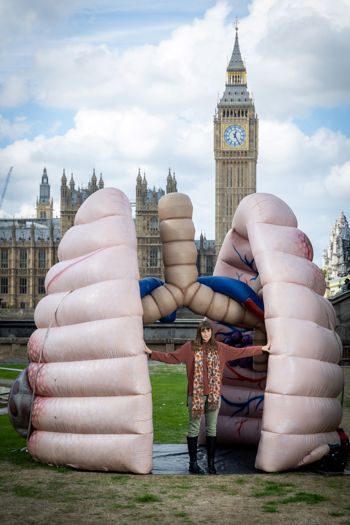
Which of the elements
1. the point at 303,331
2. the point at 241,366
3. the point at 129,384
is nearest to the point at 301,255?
the point at 303,331

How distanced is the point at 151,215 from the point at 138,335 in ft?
300

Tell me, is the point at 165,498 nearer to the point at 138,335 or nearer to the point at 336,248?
the point at 138,335

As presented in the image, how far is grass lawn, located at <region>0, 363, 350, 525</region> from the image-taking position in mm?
7320

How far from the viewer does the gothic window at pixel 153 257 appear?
9906 centimetres

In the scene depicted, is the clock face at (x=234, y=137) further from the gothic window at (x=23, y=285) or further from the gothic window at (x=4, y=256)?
the gothic window at (x=23, y=285)

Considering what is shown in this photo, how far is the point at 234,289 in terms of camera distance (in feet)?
33.9

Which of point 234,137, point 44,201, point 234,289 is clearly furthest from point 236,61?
point 234,289

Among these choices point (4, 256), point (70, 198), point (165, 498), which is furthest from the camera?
point (70, 198)

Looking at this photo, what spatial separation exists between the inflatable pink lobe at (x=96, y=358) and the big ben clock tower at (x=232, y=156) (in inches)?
3870

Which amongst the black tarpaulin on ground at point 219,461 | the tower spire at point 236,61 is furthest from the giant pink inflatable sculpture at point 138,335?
the tower spire at point 236,61

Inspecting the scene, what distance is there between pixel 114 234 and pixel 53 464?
267 centimetres

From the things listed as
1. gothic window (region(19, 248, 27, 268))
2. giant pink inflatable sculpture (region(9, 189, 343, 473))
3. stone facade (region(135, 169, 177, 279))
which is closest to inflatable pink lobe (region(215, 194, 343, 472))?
giant pink inflatable sculpture (region(9, 189, 343, 473))

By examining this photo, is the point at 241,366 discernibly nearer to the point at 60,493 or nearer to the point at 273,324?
Answer: the point at 273,324

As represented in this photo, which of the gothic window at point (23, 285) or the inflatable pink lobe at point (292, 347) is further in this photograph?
the gothic window at point (23, 285)
